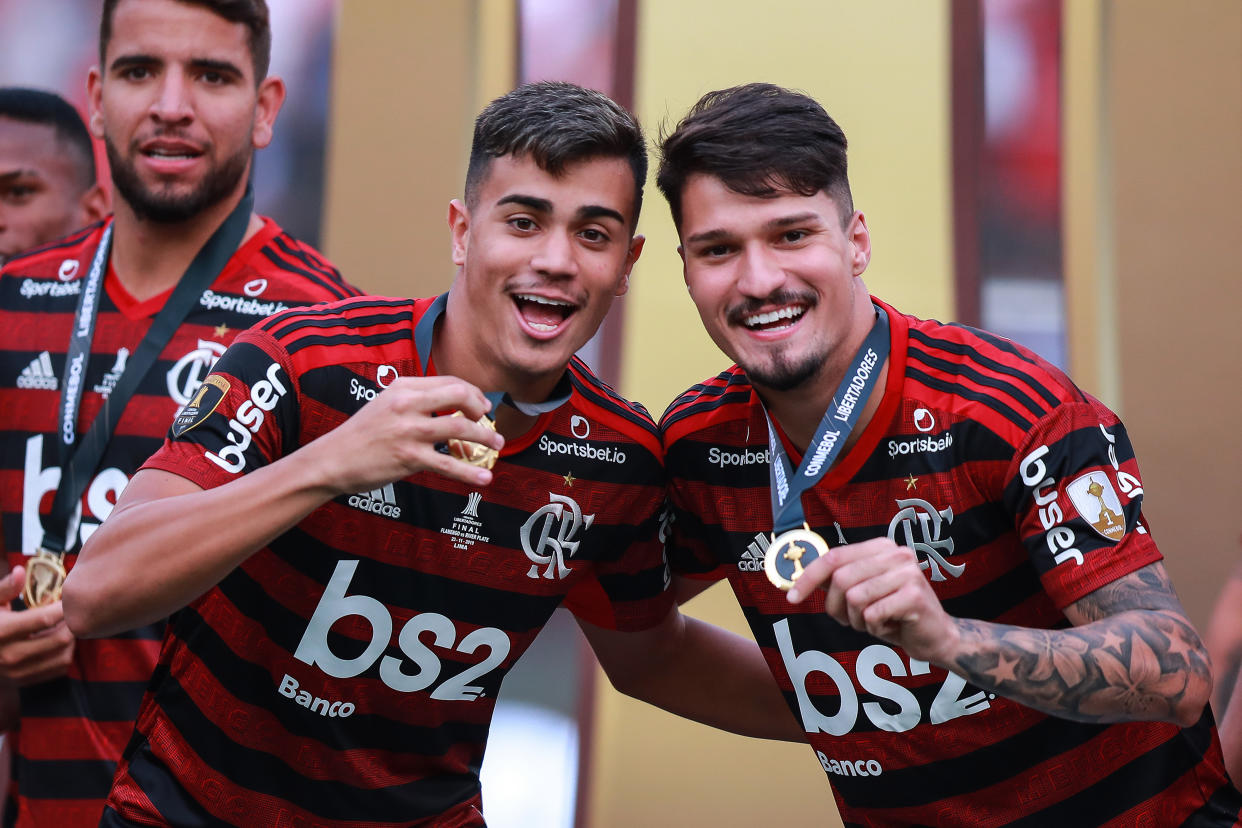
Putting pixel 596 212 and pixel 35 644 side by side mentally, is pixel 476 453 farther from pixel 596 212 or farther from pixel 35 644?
pixel 35 644

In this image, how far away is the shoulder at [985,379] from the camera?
8.27 feet

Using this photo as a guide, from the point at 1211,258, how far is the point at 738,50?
1798 mm

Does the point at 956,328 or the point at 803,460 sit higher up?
the point at 956,328

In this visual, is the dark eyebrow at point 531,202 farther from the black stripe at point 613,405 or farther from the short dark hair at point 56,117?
the short dark hair at point 56,117

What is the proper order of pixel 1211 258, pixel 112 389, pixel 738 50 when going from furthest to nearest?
pixel 738 50, pixel 1211 258, pixel 112 389

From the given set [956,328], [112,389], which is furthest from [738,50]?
[112,389]

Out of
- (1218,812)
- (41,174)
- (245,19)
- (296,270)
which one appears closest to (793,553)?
(1218,812)

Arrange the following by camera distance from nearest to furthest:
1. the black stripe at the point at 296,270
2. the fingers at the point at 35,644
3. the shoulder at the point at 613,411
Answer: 1. the shoulder at the point at 613,411
2. the fingers at the point at 35,644
3. the black stripe at the point at 296,270

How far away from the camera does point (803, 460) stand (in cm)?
255

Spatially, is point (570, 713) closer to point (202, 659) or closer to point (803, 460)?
point (202, 659)

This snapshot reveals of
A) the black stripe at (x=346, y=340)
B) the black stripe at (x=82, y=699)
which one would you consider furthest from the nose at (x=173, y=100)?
the black stripe at (x=82, y=699)

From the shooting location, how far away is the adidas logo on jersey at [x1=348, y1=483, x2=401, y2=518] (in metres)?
2.72

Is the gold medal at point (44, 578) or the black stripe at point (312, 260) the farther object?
the black stripe at point (312, 260)

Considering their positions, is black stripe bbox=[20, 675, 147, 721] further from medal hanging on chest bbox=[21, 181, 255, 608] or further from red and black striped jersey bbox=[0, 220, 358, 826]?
medal hanging on chest bbox=[21, 181, 255, 608]
